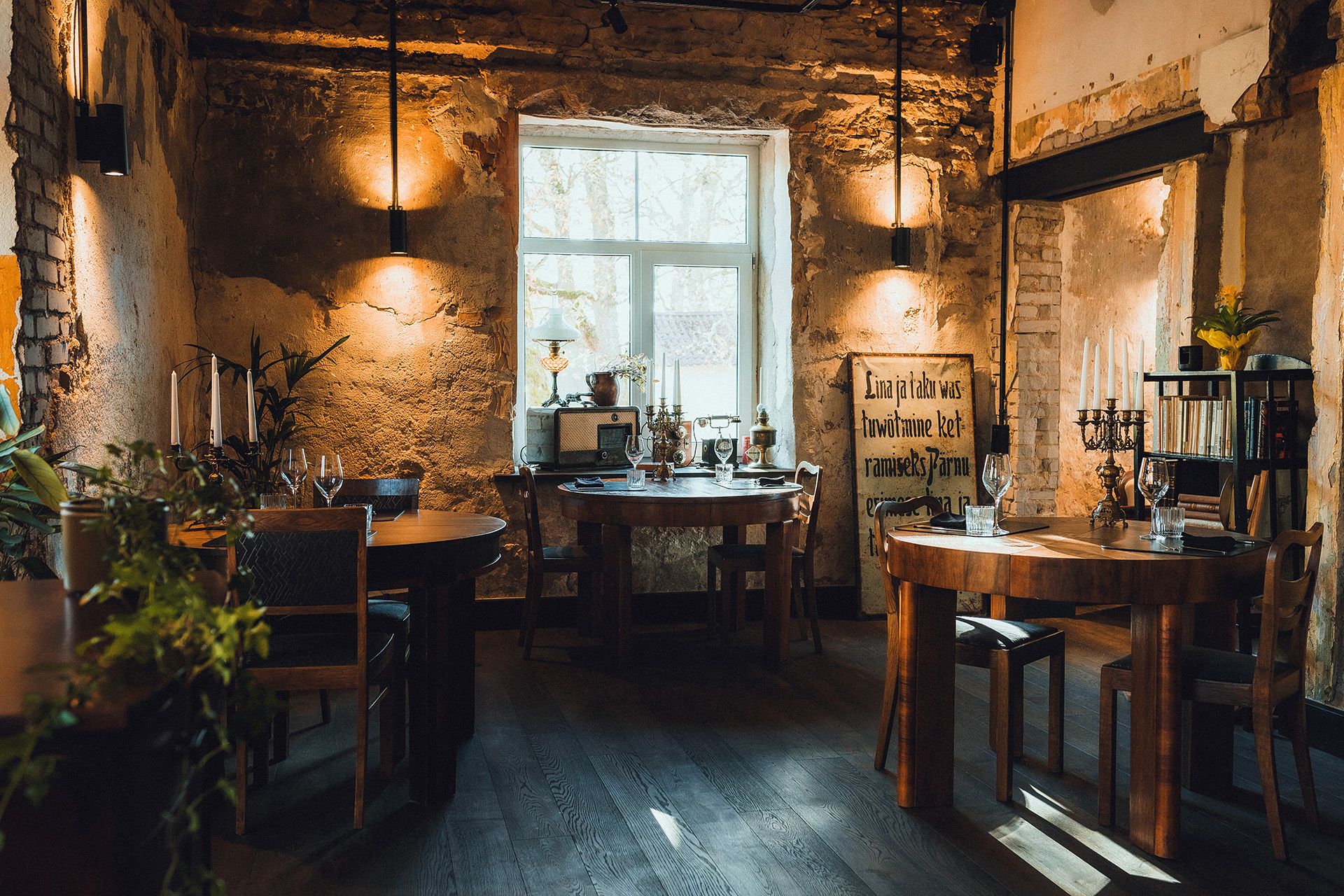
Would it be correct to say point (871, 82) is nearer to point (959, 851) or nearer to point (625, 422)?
point (625, 422)

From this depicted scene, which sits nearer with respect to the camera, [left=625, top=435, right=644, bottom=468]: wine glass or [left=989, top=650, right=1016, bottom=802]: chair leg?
[left=989, top=650, right=1016, bottom=802]: chair leg

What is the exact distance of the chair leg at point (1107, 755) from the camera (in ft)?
9.41

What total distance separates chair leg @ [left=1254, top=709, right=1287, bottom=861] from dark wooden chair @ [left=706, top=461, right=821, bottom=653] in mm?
2332

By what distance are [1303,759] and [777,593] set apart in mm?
2196

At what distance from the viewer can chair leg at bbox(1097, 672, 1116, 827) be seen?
9.41 ft

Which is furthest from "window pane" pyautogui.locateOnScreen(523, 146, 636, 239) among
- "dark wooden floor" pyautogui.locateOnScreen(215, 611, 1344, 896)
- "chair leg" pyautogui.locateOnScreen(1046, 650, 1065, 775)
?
"chair leg" pyautogui.locateOnScreen(1046, 650, 1065, 775)

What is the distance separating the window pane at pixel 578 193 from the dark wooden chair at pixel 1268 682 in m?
3.91

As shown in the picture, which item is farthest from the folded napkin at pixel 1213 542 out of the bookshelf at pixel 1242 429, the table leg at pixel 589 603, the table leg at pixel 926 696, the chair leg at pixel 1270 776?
the table leg at pixel 589 603

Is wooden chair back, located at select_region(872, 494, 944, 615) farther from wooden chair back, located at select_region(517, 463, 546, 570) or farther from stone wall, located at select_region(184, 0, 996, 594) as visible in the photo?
stone wall, located at select_region(184, 0, 996, 594)

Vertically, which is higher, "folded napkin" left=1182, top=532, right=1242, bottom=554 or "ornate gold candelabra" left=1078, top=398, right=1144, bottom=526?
"ornate gold candelabra" left=1078, top=398, right=1144, bottom=526

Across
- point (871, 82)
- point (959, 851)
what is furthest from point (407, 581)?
point (871, 82)

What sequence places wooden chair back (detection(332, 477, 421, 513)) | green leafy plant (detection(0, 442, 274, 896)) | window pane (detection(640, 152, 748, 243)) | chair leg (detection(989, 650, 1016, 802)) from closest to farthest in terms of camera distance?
green leafy plant (detection(0, 442, 274, 896)) < chair leg (detection(989, 650, 1016, 802)) < wooden chair back (detection(332, 477, 421, 513)) < window pane (detection(640, 152, 748, 243))

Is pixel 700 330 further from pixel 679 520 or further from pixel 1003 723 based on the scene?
pixel 1003 723

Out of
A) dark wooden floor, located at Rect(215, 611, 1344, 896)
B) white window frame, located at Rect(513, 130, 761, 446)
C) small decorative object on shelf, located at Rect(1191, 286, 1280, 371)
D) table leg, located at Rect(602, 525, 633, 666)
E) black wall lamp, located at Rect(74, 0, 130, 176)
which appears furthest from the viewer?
white window frame, located at Rect(513, 130, 761, 446)
